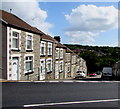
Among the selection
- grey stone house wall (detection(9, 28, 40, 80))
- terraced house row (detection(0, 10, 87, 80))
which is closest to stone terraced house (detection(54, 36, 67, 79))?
terraced house row (detection(0, 10, 87, 80))

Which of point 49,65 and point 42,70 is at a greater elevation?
point 49,65

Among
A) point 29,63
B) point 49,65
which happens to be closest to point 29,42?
point 29,63

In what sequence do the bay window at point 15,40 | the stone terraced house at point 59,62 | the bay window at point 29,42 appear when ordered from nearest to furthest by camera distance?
the bay window at point 15,40 < the bay window at point 29,42 < the stone terraced house at point 59,62

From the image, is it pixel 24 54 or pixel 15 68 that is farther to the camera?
pixel 24 54

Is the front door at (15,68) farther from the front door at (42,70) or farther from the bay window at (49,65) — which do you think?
the bay window at (49,65)

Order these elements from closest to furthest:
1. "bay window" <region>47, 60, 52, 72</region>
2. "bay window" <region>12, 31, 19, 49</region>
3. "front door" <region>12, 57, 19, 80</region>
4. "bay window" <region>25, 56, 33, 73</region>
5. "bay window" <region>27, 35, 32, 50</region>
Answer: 1. "front door" <region>12, 57, 19, 80</region>
2. "bay window" <region>12, 31, 19, 49</region>
3. "bay window" <region>25, 56, 33, 73</region>
4. "bay window" <region>27, 35, 32, 50</region>
5. "bay window" <region>47, 60, 52, 72</region>

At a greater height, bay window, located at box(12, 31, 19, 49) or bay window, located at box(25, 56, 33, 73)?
bay window, located at box(12, 31, 19, 49)

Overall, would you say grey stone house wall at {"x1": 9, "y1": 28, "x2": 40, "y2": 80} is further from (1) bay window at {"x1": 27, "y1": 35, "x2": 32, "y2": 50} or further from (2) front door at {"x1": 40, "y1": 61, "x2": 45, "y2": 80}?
(2) front door at {"x1": 40, "y1": 61, "x2": 45, "y2": 80}

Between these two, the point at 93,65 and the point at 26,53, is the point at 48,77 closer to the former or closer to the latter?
the point at 26,53

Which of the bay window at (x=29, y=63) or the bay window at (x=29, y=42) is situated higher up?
the bay window at (x=29, y=42)

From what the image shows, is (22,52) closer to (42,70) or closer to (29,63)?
(29,63)

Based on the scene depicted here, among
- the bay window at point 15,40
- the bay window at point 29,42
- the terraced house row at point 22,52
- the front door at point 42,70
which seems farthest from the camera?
the front door at point 42,70

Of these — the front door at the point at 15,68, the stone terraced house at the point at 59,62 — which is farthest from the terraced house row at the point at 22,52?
the stone terraced house at the point at 59,62

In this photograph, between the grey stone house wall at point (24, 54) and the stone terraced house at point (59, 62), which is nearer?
the grey stone house wall at point (24, 54)
